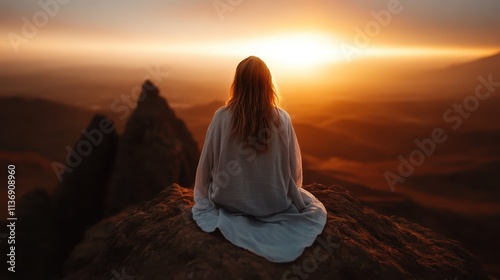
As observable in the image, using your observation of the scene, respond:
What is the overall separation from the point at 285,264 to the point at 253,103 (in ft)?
4.69

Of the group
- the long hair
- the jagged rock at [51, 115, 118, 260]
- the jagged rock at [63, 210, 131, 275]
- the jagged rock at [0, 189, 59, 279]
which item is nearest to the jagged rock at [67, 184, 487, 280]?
the long hair

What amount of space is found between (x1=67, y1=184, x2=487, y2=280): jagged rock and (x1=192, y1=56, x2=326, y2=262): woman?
132 millimetres

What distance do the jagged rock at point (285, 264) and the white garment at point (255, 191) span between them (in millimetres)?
155

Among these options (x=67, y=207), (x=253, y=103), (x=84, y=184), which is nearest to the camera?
(x=253, y=103)

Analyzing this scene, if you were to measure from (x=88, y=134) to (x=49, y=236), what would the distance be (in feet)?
10.6

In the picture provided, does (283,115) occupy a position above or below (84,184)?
above

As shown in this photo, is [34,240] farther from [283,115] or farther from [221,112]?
[283,115]

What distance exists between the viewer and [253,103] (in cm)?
332

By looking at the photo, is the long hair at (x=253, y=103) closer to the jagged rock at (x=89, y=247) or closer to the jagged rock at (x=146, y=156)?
the jagged rock at (x=89, y=247)

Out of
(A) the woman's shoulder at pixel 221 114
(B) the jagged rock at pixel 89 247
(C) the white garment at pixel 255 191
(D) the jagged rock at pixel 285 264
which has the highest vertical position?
(A) the woman's shoulder at pixel 221 114

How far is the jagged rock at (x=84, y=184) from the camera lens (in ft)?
37.0

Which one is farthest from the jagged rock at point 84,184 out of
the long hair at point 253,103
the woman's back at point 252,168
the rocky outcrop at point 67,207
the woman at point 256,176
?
the long hair at point 253,103

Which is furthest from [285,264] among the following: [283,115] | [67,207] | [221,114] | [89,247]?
[67,207]

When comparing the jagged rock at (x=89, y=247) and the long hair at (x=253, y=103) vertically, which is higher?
the long hair at (x=253, y=103)
